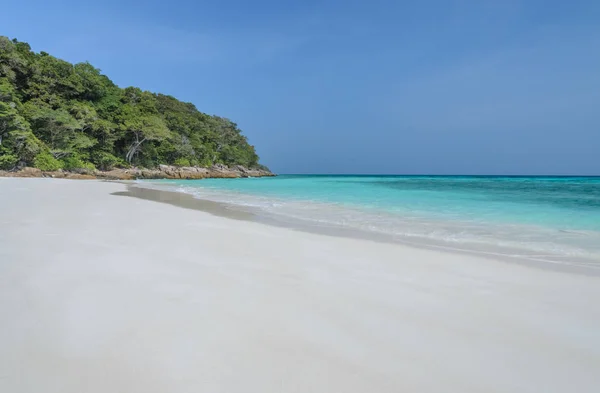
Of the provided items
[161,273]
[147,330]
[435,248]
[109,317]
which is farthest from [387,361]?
[435,248]

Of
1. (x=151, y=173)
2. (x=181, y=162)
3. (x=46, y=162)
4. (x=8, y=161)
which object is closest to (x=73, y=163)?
(x=46, y=162)

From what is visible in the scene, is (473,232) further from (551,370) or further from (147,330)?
(147,330)

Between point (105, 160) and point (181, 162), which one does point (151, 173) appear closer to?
point (105, 160)

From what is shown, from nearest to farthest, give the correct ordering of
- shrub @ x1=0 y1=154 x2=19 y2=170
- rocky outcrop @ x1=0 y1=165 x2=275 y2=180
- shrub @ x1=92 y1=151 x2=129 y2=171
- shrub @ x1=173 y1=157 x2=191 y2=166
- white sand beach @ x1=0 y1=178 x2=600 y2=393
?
white sand beach @ x1=0 y1=178 x2=600 y2=393, shrub @ x1=0 y1=154 x2=19 y2=170, rocky outcrop @ x1=0 y1=165 x2=275 y2=180, shrub @ x1=92 y1=151 x2=129 y2=171, shrub @ x1=173 y1=157 x2=191 y2=166

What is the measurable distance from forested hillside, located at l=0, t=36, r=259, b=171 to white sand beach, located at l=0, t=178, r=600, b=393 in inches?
965

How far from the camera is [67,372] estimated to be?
45.3 inches

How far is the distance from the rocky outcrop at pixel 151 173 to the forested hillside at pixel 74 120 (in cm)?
81

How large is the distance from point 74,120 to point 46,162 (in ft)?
14.5

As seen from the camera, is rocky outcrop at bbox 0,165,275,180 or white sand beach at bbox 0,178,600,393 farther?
rocky outcrop at bbox 0,165,275,180

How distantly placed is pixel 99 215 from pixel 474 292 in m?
5.82

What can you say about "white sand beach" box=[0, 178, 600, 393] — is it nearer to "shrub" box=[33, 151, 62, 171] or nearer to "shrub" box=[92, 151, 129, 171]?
"shrub" box=[33, 151, 62, 171]

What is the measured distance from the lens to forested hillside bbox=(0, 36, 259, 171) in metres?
20.8

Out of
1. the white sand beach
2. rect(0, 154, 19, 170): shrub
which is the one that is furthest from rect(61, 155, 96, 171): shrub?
the white sand beach

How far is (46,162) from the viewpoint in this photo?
22266 mm
